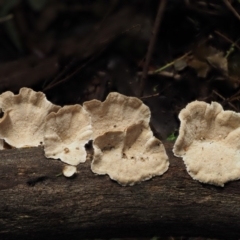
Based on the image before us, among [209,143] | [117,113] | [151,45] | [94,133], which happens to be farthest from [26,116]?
[151,45]

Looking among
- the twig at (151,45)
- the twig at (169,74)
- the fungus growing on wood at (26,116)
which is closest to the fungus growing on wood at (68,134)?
the fungus growing on wood at (26,116)

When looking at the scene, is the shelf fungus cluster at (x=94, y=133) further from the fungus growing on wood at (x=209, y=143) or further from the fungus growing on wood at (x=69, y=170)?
the fungus growing on wood at (x=209, y=143)

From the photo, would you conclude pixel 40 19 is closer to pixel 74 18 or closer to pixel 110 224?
pixel 74 18

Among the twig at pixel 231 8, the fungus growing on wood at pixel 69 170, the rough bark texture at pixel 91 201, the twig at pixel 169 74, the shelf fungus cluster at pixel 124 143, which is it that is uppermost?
the twig at pixel 231 8

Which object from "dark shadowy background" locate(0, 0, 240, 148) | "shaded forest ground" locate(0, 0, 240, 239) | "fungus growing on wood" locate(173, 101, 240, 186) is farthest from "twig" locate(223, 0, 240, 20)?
"fungus growing on wood" locate(173, 101, 240, 186)

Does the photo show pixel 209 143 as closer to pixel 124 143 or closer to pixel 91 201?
pixel 124 143

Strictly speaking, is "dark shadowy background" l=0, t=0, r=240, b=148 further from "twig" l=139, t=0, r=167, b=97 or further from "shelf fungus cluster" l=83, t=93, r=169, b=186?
"shelf fungus cluster" l=83, t=93, r=169, b=186

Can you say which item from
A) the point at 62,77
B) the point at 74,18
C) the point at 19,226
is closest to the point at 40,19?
the point at 74,18
